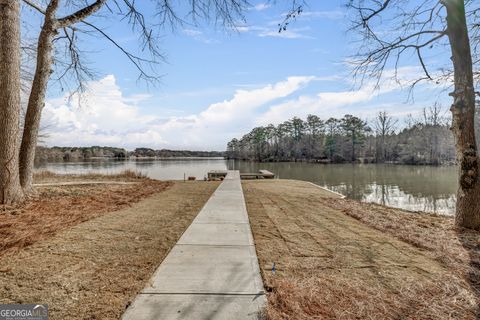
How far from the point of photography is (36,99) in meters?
7.28

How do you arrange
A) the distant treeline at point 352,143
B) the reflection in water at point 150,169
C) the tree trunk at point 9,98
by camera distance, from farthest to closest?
the distant treeline at point 352,143, the reflection in water at point 150,169, the tree trunk at point 9,98

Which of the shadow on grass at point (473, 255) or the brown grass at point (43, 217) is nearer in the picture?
the shadow on grass at point (473, 255)

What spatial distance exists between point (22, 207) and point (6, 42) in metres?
3.43

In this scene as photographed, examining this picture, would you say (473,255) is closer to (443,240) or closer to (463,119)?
(443,240)

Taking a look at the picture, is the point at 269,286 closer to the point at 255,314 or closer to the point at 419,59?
the point at 255,314

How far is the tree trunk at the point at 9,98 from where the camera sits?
5.98 m

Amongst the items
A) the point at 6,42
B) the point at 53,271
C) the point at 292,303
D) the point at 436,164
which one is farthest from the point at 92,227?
the point at 436,164

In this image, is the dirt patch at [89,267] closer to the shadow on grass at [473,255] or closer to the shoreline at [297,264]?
the shoreline at [297,264]

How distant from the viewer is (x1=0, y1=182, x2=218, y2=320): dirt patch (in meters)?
2.49

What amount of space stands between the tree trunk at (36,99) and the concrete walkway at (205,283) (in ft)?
16.3

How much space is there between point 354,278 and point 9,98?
23.5 ft

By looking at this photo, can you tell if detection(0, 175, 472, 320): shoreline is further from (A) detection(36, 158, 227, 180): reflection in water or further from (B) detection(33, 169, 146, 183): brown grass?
(A) detection(36, 158, 227, 180): reflection in water

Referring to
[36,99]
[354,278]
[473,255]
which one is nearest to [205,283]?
[354,278]

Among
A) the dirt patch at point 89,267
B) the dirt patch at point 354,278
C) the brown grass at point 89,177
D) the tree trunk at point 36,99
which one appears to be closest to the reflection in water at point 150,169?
the brown grass at point 89,177
